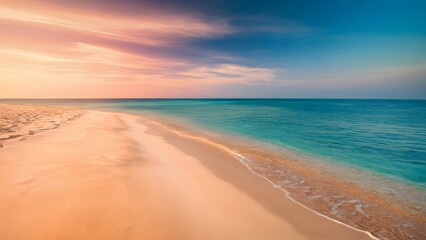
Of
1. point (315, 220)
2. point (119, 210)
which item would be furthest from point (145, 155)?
point (315, 220)

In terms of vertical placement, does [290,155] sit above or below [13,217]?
below

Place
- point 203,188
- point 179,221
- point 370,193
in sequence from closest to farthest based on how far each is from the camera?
point 179,221 → point 203,188 → point 370,193

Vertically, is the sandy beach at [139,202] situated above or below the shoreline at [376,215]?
above

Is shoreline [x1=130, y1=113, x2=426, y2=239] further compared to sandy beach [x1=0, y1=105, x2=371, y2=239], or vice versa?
shoreline [x1=130, y1=113, x2=426, y2=239]

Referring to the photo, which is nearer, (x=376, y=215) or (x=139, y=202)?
(x=139, y=202)

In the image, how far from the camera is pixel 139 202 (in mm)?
5695

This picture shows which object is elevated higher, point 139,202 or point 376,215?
point 139,202

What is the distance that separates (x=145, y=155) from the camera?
1045 centimetres

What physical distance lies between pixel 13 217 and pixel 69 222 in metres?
1.16

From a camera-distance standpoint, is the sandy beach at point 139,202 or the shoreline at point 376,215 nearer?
the sandy beach at point 139,202

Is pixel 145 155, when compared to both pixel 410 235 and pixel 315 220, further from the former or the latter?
pixel 410 235

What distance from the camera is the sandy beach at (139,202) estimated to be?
15.0 ft

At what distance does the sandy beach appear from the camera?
456 cm

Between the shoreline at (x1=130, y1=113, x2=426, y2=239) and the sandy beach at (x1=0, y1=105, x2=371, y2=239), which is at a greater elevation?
the sandy beach at (x1=0, y1=105, x2=371, y2=239)
